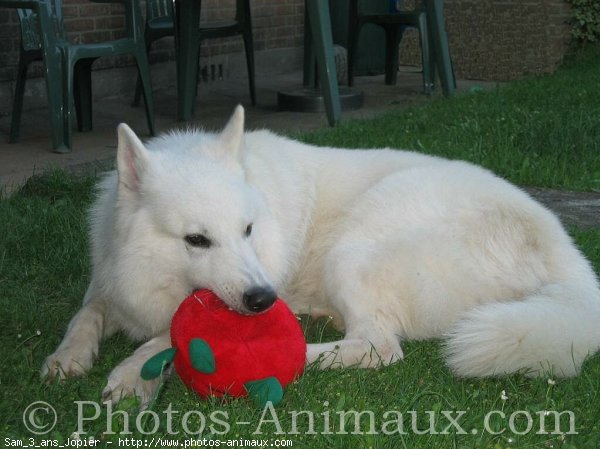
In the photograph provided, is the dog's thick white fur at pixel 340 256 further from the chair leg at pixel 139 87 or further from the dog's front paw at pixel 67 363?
the chair leg at pixel 139 87

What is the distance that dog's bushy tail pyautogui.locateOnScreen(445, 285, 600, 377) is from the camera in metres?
2.75

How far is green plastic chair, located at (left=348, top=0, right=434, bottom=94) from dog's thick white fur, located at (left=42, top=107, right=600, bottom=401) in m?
5.79

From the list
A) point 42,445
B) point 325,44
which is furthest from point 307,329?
point 325,44

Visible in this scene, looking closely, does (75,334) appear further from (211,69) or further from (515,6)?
(515,6)

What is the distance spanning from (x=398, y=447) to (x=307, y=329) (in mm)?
1073

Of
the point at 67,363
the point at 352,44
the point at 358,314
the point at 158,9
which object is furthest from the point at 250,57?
the point at 67,363

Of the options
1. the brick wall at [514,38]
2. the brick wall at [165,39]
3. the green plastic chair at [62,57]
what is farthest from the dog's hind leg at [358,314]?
the brick wall at [514,38]

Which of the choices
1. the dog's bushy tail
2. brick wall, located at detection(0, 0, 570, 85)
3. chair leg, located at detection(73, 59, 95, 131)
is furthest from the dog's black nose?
brick wall, located at detection(0, 0, 570, 85)

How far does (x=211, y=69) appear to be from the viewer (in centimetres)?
982

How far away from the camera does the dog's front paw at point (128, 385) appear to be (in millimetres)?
2754

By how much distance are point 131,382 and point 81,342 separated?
40cm

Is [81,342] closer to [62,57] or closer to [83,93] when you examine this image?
[62,57]

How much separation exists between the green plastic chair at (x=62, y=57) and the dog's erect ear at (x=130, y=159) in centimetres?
338

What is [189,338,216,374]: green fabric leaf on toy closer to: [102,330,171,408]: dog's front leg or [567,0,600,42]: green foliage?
[102,330,171,408]: dog's front leg
